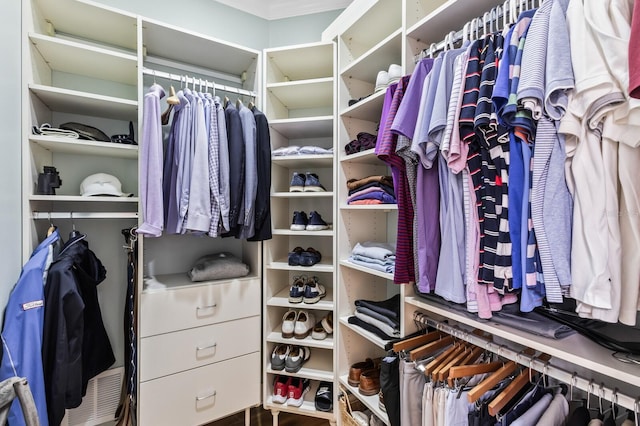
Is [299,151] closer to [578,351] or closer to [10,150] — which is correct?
[10,150]

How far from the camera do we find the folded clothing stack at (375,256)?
4.34 ft

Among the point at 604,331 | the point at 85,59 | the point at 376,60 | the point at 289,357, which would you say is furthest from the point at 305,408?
the point at 85,59

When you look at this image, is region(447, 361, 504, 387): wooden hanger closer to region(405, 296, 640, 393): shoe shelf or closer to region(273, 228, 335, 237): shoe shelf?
region(405, 296, 640, 393): shoe shelf

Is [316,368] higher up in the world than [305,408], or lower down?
higher up

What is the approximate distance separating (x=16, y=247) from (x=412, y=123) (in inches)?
66.0

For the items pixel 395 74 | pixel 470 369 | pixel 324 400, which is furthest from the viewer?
pixel 324 400

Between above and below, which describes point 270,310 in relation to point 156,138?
below

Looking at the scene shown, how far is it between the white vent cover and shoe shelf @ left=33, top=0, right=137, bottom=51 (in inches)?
74.0

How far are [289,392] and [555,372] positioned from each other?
1.41m

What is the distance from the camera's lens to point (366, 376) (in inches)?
57.5

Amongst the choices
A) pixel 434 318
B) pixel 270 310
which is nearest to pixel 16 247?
pixel 270 310

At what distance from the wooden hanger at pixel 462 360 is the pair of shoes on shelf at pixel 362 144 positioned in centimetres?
97

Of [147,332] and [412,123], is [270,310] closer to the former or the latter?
[147,332]

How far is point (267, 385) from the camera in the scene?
1712 millimetres
